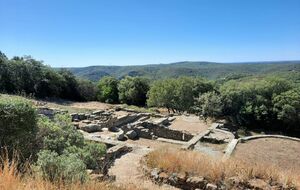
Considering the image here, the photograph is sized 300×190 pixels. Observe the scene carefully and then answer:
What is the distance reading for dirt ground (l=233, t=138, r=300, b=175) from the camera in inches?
445

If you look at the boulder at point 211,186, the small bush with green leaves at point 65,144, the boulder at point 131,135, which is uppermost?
the small bush with green leaves at point 65,144

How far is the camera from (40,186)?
133 inches

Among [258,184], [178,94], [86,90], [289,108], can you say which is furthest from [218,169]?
[86,90]

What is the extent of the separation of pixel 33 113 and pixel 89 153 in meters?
1.74

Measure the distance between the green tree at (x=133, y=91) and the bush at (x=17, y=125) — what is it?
35.3 metres

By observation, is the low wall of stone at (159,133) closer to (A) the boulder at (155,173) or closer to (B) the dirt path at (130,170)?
(B) the dirt path at (130,170)

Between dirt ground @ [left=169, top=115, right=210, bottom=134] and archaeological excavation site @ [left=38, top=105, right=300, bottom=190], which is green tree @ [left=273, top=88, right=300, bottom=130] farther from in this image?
archaeological excavation site @ [left=38, top=105, right=300, bottom=190]

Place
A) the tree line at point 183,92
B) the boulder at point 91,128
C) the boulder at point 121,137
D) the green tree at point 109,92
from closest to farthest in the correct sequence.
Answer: the boulder at point 121,137 → the boulder at point 91,128 → the tree line at point 183,92 → the green tree at point 109,92

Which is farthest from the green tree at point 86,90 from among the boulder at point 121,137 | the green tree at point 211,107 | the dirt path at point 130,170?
the dirt path at point 130,170

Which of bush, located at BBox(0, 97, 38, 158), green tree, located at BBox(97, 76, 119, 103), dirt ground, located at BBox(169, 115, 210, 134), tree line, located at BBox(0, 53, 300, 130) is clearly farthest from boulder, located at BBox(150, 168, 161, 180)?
green tree, located at BBox(97, 76, 119, 103)

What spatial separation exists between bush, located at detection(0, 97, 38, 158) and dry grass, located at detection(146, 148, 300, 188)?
3.24m

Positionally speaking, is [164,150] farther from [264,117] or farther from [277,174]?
[264,117]

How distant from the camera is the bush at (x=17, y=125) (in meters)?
6.50

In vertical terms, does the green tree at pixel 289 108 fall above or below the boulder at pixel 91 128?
below
